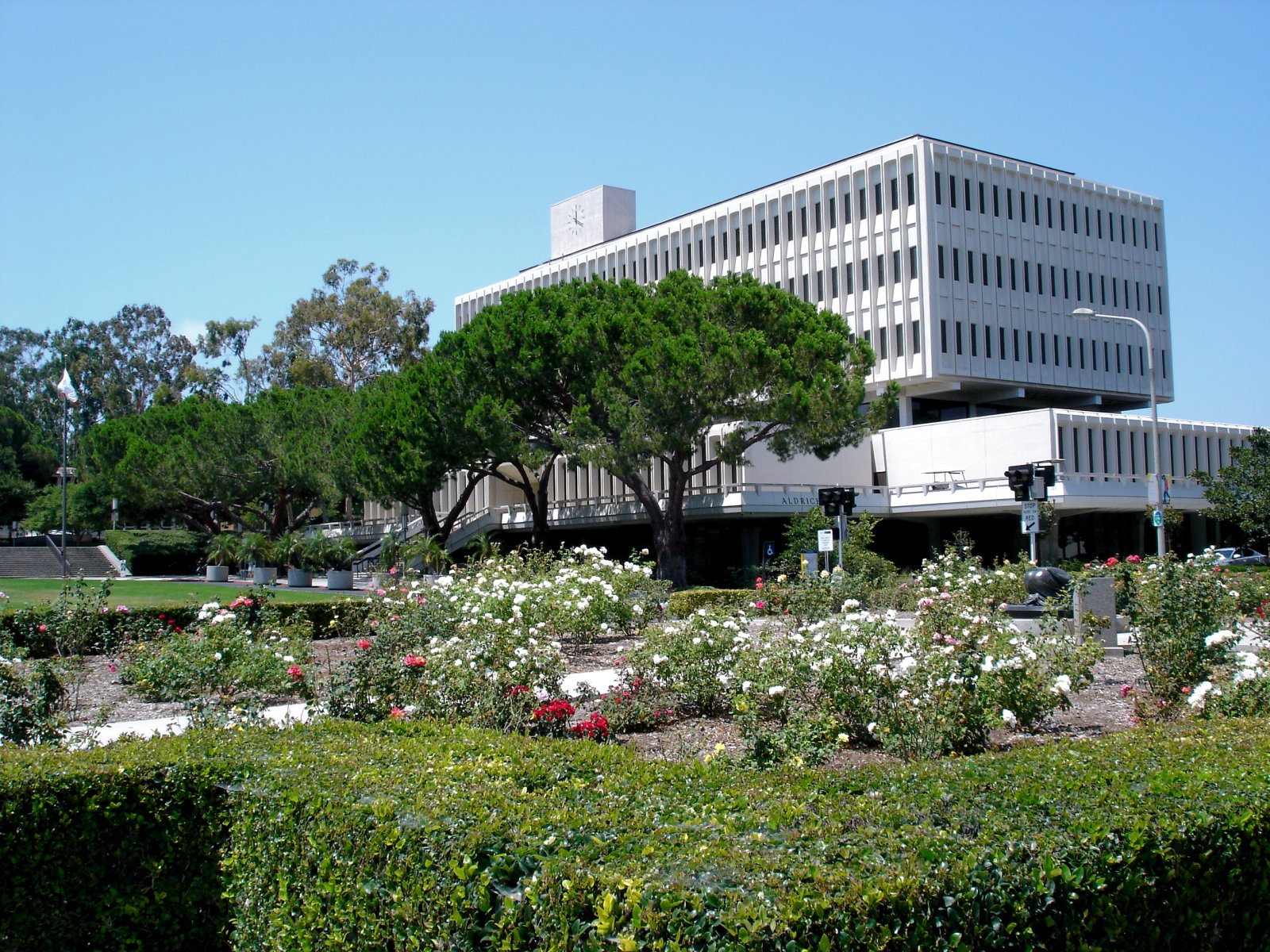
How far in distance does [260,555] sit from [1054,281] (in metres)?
38.9

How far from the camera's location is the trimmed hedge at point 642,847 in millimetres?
3312

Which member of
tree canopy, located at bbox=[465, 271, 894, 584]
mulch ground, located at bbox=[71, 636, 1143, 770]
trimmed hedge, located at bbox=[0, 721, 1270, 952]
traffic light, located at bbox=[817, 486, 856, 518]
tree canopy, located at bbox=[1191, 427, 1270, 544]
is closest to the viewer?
trimmed hedge, located at bbox=[0, 721, 1270, 952]

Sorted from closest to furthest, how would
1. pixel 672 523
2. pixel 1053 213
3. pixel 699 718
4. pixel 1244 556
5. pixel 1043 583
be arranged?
pixel 699 718 < pixel 1043 583 < pixel 672 523 < pixel 1244 556 < pixel 1053 213

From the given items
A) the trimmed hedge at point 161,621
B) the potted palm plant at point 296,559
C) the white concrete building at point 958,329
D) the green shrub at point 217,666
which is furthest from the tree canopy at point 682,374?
the green shrub at point 217,666

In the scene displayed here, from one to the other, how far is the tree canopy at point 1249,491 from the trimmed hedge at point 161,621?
107 ft

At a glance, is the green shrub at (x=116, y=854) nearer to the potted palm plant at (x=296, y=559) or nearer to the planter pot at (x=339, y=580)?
the planter pot at (x=339, y=580)

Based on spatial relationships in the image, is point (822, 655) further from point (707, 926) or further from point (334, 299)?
point (334, 299)

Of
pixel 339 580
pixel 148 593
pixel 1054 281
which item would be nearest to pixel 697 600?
pixel 148 593

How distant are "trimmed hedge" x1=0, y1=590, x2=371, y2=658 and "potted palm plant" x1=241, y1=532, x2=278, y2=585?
26.6 metres

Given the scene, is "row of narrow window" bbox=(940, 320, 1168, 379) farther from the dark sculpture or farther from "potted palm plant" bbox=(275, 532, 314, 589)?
the dark sculpture

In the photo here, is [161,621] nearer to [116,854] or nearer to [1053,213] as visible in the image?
[116,854]

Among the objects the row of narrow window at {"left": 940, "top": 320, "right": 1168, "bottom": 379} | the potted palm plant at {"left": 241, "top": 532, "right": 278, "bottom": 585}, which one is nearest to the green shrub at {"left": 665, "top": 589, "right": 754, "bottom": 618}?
the potted palm plant at {"left": 241, "top": 532, "right": 278, "bottom": 585}

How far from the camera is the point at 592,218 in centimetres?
6800

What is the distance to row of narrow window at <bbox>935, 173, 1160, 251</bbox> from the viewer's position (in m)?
50.8
